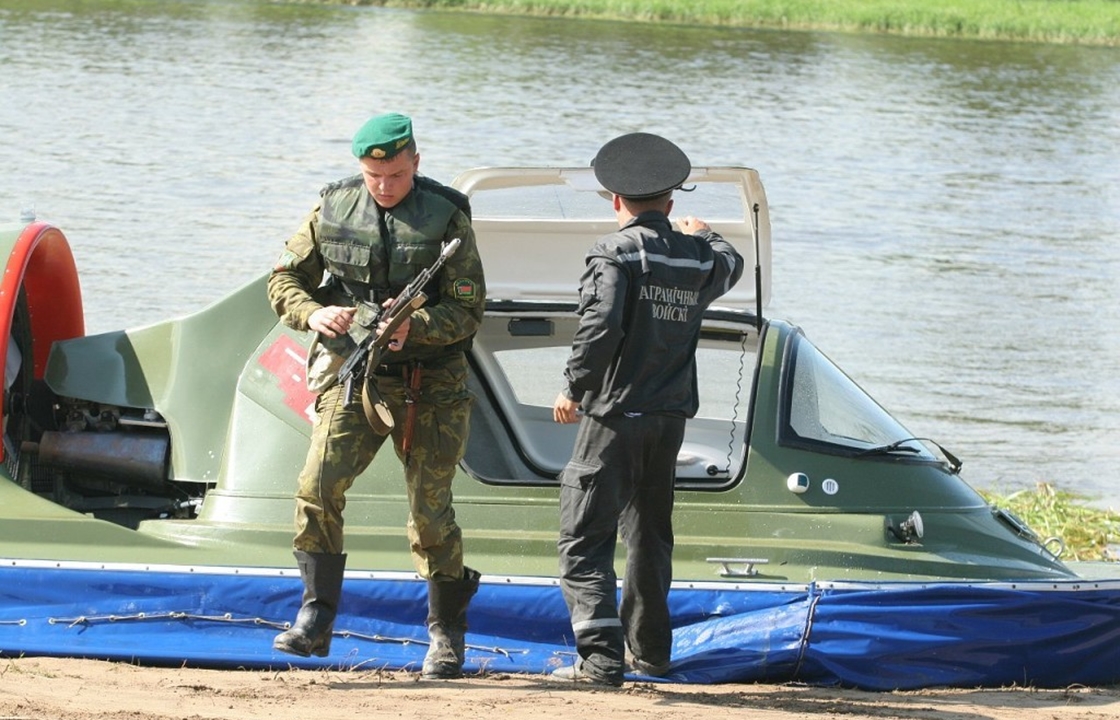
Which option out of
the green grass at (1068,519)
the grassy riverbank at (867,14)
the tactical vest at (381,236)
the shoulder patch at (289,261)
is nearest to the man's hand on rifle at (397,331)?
the tactical vest at (381,236)

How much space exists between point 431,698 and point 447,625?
351mm

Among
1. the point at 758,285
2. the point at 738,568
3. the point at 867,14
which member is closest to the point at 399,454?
the point at 738,568

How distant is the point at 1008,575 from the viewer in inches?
231

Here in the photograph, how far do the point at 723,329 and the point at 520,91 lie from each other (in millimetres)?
21087

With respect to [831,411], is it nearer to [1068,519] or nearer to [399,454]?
[399,454]

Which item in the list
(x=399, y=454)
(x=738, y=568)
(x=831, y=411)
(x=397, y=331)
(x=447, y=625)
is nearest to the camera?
(x=397, y=331)

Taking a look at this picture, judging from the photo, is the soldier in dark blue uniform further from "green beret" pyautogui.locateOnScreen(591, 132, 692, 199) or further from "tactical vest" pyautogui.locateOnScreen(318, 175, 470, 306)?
"tactical vest" pyautogui.locateOnScreen(318, 175, 470, 306)

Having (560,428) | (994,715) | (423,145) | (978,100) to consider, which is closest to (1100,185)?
(978,100)

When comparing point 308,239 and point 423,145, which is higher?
point 308,239

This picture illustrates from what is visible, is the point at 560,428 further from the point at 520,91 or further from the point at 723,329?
the point at 520,91

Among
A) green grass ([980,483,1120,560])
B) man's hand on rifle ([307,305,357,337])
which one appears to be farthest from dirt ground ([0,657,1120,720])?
green grass ([980,483,1120,560])

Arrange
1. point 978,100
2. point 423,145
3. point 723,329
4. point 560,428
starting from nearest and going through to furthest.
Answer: point 723,329
point 560,428
point 423,145
point 978,100

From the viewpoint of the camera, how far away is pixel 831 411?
6332 mm

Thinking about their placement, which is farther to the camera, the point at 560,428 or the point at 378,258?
the point at 560,428
